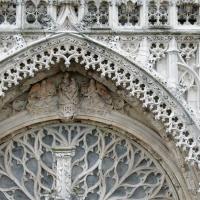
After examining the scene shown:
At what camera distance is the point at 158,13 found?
31.2ft

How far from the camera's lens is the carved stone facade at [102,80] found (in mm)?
9336

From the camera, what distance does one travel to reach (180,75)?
9.45m

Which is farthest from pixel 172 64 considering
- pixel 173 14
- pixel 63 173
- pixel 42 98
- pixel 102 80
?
pixel 63 173

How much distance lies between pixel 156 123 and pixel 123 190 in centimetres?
86

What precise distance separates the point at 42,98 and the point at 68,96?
29cm

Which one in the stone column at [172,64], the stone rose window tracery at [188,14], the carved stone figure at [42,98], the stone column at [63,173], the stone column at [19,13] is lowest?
the stone column at [63,173]

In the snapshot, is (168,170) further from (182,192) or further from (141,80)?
(141,80)

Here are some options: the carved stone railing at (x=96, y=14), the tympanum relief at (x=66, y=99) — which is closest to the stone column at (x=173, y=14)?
the carved stone railing at (x=96, y=14)

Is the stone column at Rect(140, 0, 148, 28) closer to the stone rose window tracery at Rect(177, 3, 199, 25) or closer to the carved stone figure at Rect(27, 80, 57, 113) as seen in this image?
the stone rose window tracery at Rect(177, 3, 199, 25)

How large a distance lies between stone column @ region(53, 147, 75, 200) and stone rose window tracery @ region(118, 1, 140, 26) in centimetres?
145

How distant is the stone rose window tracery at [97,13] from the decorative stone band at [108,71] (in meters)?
0.23

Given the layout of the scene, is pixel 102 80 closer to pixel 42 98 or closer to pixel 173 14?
pixel 42 98

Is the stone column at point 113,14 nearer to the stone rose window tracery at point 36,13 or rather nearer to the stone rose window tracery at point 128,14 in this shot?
the stone rose window tracery at point 128,14

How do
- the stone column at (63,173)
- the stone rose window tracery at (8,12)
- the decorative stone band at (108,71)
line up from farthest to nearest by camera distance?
1. the stone rose window tracery at (8,12)
2. the stone column at (63,173)
3. the decorative stone band at (108,71)
